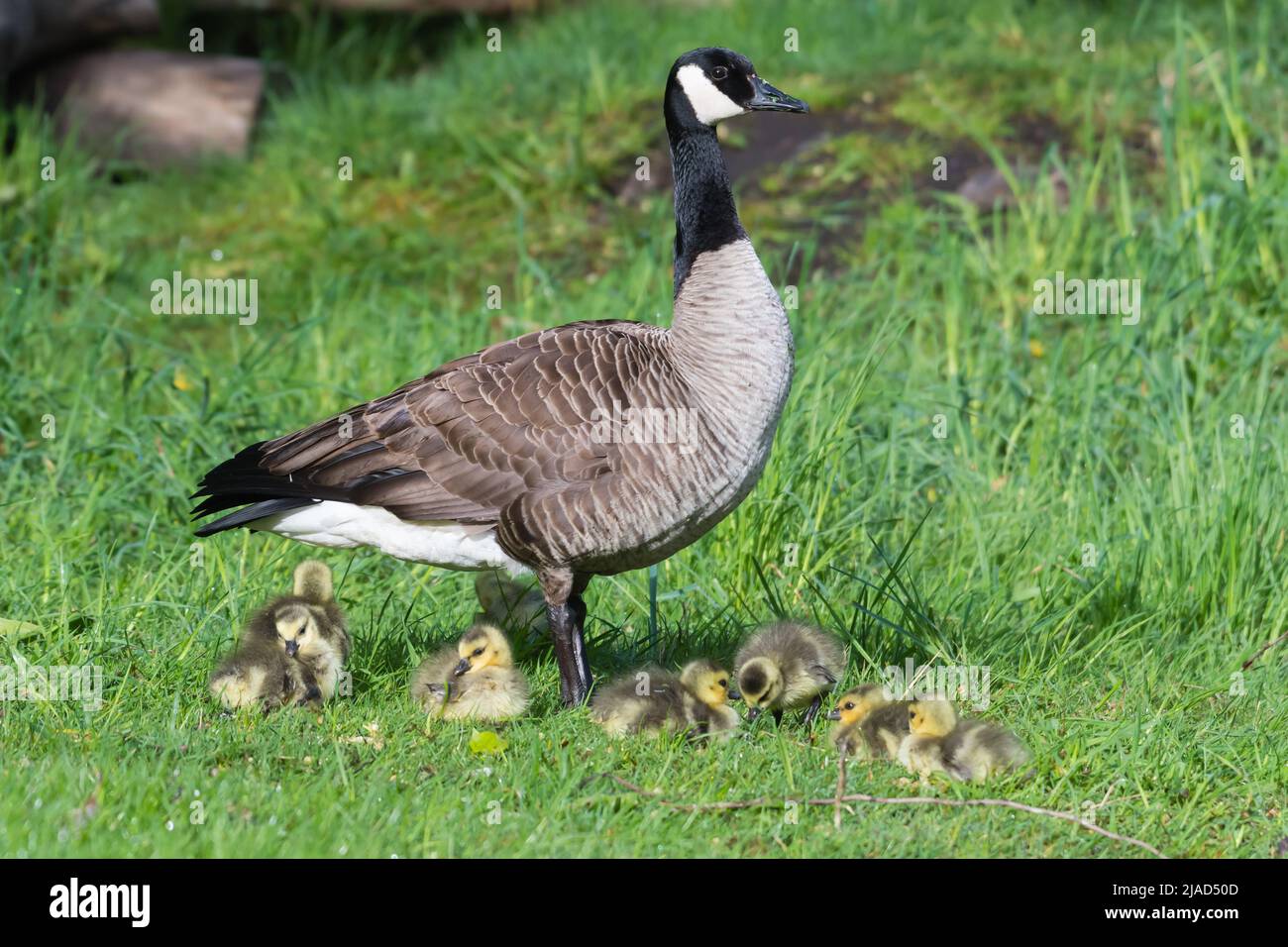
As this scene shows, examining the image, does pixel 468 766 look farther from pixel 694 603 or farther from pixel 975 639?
pixel 975 639

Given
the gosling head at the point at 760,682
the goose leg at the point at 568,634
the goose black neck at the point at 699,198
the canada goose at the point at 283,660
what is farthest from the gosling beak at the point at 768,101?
the canada goose at the point at 283,660

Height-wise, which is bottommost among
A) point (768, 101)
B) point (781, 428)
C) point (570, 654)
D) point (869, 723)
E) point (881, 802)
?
point (881, 802)

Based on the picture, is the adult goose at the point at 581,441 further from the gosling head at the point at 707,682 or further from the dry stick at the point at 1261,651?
the dry stick at the point at 1261,651

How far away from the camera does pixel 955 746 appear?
17.0ft

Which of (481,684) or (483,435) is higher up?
(483,435)

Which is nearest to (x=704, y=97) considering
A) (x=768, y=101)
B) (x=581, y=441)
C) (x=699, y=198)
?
(x=768, y=101)

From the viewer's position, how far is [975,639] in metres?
6.34

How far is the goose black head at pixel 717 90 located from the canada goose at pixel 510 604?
2.08 m

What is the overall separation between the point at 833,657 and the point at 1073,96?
6762 mm

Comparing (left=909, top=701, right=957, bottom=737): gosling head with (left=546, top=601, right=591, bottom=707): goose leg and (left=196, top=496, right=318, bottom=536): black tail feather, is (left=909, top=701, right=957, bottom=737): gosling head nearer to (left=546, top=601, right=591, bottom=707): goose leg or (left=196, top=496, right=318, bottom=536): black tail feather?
(left=546, top=601, right=591, bottom=707): goose leg

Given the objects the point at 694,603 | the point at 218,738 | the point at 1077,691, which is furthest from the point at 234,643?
the point at 1077,691

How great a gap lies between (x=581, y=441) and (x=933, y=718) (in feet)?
5.22

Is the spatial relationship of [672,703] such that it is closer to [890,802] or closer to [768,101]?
[890,802]

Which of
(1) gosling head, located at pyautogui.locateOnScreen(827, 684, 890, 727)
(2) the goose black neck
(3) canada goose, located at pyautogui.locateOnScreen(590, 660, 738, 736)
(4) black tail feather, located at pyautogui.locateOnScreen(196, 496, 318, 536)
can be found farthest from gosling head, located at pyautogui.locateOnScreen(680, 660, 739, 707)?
(4) black tail feather, located at pyautogui.locateOnScreen(196, 496, 318, 536)
